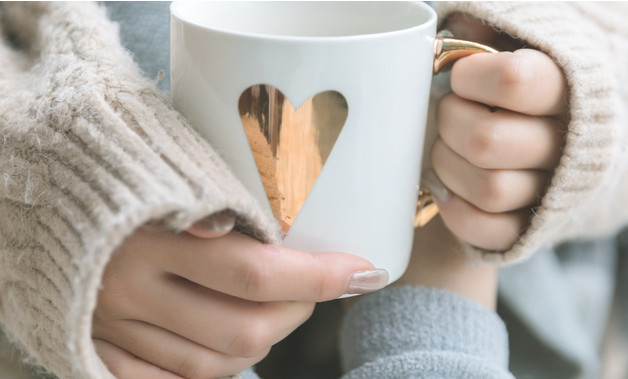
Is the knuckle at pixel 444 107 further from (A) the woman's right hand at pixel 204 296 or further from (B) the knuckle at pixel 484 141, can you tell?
(A) the woman's right hand at pixel 204 296

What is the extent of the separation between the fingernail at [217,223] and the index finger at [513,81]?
232mm

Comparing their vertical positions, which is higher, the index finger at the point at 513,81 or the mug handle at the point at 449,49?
the mug handle at the point at 449,49

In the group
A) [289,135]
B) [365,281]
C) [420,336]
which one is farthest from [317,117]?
[420,336]

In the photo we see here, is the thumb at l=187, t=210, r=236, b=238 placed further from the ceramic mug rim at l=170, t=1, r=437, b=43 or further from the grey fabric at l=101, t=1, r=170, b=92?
the grey fabric at l=101, t=1, r=170, b=92

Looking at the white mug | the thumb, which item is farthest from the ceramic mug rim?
the thumb

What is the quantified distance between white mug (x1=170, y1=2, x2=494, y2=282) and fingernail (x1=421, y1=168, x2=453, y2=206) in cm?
8

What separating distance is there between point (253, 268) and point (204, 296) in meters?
0.05


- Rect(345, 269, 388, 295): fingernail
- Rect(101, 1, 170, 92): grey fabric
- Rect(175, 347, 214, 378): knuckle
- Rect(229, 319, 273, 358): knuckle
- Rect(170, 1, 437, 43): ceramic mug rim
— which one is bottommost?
Rect(175, 347, 214, 378): knuckle

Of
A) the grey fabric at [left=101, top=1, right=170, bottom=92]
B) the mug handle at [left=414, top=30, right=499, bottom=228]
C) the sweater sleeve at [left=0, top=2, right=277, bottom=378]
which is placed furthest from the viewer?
the grey fabric at [left=101, top=1, right=170, bottom=92]

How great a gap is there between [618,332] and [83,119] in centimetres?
81

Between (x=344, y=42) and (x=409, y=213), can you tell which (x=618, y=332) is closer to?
(x=409, y=213)

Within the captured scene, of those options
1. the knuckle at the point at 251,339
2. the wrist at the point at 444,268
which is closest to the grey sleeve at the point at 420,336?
the wrist at the point at 444,268

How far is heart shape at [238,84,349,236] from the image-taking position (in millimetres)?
384

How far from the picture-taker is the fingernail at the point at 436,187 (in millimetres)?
540
